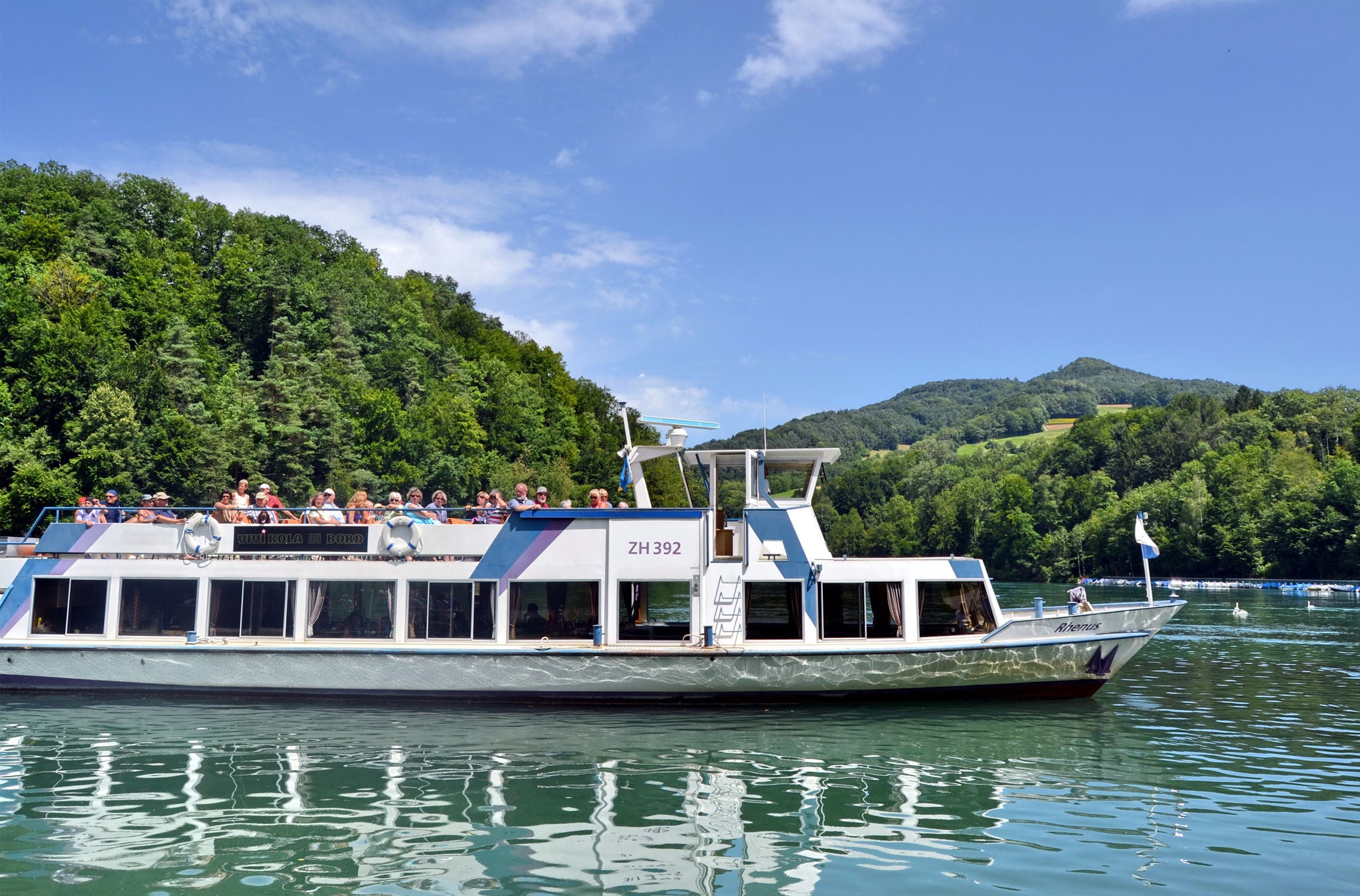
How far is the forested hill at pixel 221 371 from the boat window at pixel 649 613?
39.3 m

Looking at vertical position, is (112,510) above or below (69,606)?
above

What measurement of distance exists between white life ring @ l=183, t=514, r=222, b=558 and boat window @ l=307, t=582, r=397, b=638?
1.80m

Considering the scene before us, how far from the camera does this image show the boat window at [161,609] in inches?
653

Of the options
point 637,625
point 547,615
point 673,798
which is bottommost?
point 673,798

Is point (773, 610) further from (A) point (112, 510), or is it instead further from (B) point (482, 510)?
(A) point (112, 510)

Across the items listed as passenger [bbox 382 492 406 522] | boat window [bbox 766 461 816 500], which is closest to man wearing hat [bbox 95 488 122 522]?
passenger [bbox 382 492 406 522]

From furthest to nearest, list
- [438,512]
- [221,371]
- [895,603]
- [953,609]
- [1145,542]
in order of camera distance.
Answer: [221,371], [438,512], [1145,542], [953,609], [895,603]

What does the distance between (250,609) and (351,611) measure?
5.70 feet

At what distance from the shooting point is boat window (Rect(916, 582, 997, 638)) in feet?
52.2

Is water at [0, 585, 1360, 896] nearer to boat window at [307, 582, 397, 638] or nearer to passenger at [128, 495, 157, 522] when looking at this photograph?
boat window at [307, 582, 397, 638]

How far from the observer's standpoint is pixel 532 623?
52.6 feet

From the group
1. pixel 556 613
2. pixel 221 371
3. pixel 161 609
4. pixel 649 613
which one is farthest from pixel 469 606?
pixel 221 371

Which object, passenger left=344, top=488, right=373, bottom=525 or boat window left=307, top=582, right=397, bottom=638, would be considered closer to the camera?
boat window left=307, top=582, right=397, bottom=638

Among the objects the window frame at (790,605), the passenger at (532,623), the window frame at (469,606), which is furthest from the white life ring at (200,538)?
the window frame at (790,605)
